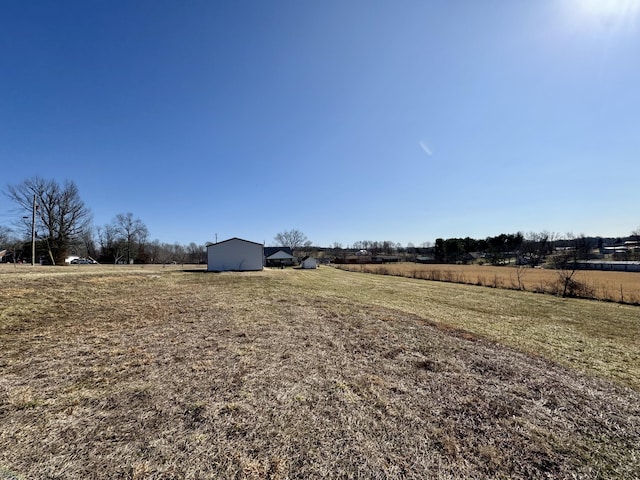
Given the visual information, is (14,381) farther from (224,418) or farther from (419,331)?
(419,331)

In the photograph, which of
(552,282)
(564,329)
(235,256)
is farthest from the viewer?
(235,256)

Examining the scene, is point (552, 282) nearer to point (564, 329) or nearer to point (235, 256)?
point (564, 329)

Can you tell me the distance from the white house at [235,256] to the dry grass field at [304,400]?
22736 mm

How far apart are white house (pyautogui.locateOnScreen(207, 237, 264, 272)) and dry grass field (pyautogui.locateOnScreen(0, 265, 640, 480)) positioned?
2274cm

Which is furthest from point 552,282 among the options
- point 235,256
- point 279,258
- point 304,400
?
point 279,258

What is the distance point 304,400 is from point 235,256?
28.5m

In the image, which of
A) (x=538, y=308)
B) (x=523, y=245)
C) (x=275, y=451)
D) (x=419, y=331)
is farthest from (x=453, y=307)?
(x=523, y=245)

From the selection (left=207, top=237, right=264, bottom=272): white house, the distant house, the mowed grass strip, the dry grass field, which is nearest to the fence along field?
the mowed grass strip

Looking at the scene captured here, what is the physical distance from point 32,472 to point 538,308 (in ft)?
52.2

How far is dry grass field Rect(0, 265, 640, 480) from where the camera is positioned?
2389 millimetres

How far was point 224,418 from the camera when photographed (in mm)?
2977

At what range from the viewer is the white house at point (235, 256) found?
29906 mm

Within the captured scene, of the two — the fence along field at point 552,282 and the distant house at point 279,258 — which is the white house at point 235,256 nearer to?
the fence along field at point 552,282

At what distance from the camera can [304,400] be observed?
11.3ft
